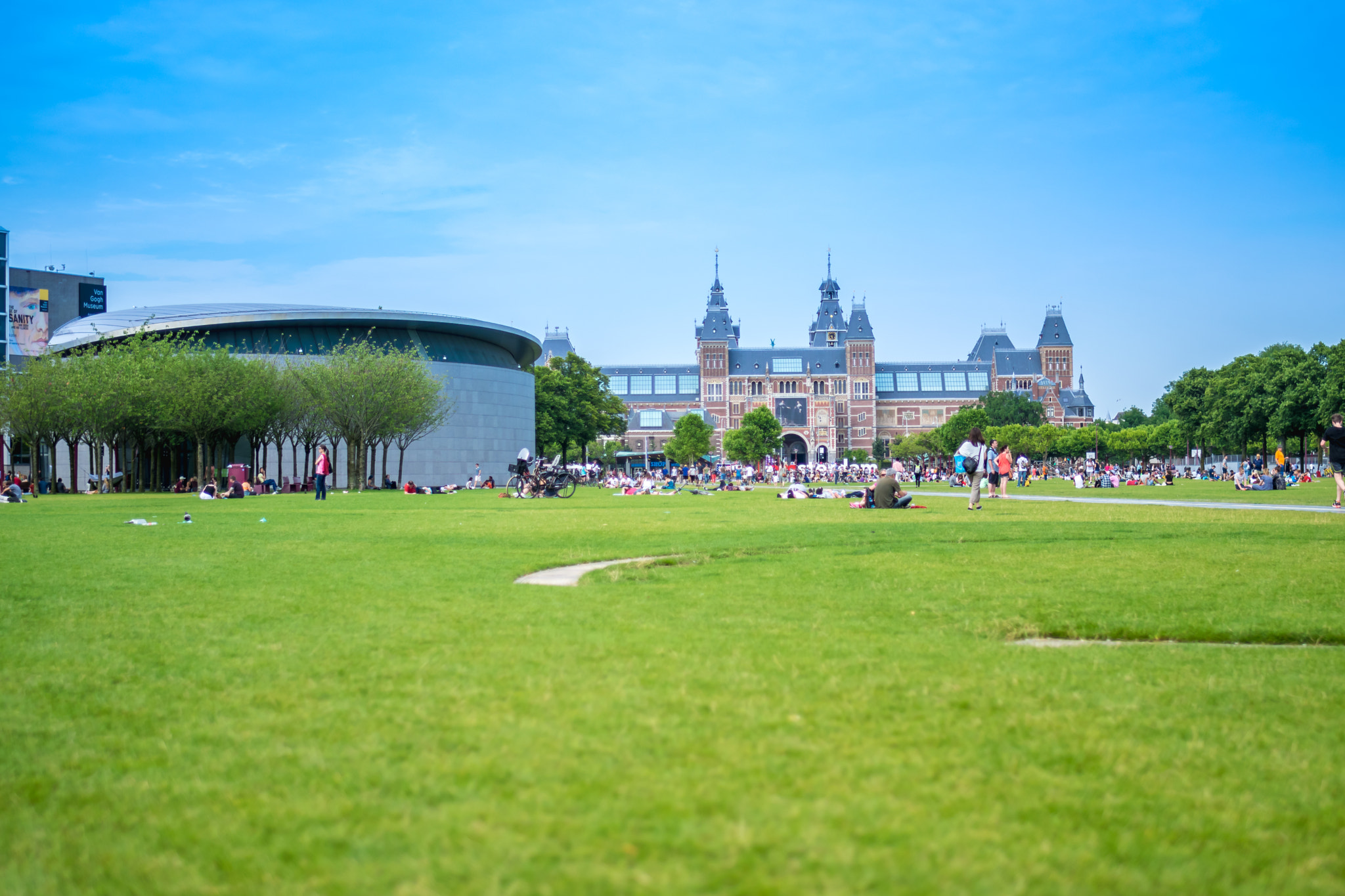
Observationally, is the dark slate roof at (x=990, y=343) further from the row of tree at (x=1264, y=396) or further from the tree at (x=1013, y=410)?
the row of tree at (x=1264, y=396)

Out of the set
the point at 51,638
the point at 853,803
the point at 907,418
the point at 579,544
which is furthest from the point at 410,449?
the point at 907,418

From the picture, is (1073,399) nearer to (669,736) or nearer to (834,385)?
(834,385)

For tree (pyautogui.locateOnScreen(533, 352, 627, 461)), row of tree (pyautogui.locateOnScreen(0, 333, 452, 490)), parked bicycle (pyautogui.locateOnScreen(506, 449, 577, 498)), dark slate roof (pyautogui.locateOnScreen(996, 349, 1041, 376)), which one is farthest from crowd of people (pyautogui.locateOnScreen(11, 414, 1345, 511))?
dark slate roof (pyautogui.locateOnScreen(996, 349, 1041, 376))

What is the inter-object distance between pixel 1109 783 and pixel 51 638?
628 cm

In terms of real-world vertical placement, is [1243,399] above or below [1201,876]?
above

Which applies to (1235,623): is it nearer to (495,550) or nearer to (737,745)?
(737,745)

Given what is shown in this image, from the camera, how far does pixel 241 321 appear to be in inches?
2581

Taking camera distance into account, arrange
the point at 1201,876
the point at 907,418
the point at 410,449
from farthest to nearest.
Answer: the point at 907,418 → the point at 410,449 → the point at 1201,876

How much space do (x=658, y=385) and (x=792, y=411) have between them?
26.6 m

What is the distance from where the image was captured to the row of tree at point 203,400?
44062mm

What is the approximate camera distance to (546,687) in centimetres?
496

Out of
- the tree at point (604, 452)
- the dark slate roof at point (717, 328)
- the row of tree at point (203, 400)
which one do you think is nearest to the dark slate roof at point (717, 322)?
the dark slate roof at point (717, 328)

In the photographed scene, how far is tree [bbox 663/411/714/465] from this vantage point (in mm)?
134500

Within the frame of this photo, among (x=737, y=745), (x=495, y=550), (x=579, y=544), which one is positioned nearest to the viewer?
(x=737, y=745)
